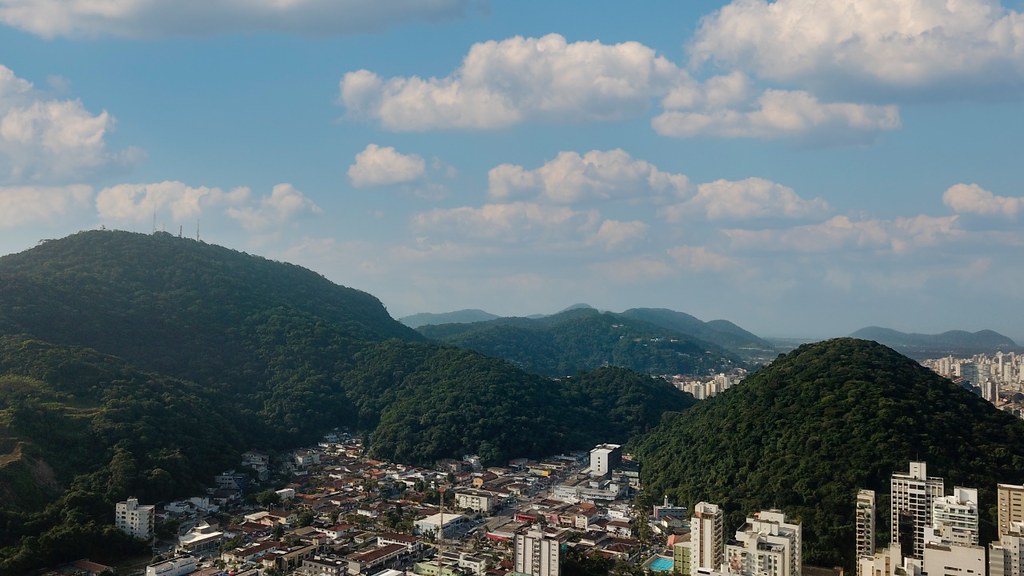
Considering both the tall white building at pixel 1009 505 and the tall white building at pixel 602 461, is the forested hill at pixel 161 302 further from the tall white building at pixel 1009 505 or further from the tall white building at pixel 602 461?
the tall white building at pixel 1009 505

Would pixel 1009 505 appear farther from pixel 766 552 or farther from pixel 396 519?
pixel 396 519

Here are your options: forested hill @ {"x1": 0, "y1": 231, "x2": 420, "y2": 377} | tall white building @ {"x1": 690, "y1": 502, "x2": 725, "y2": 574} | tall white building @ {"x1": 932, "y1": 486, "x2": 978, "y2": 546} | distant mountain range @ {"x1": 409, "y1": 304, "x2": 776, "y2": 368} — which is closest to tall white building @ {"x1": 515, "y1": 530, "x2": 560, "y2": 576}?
tall white building @ {"x1": 690, "y1": 502, "x2": 725, "y2": 574}

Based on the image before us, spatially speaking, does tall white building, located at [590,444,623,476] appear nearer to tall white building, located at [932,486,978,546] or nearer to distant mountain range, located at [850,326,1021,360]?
tall white building, located at [932,486,978,546]

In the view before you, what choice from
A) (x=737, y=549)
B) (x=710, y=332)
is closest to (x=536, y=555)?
(x=737, y=549)

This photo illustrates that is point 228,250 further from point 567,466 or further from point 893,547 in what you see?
point 893,547

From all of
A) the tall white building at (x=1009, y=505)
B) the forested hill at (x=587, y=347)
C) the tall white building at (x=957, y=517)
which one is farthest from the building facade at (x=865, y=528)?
the forested hill at (x=587, y=347)

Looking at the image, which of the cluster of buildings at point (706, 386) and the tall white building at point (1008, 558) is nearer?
the tall white building at point (1008, 558)
